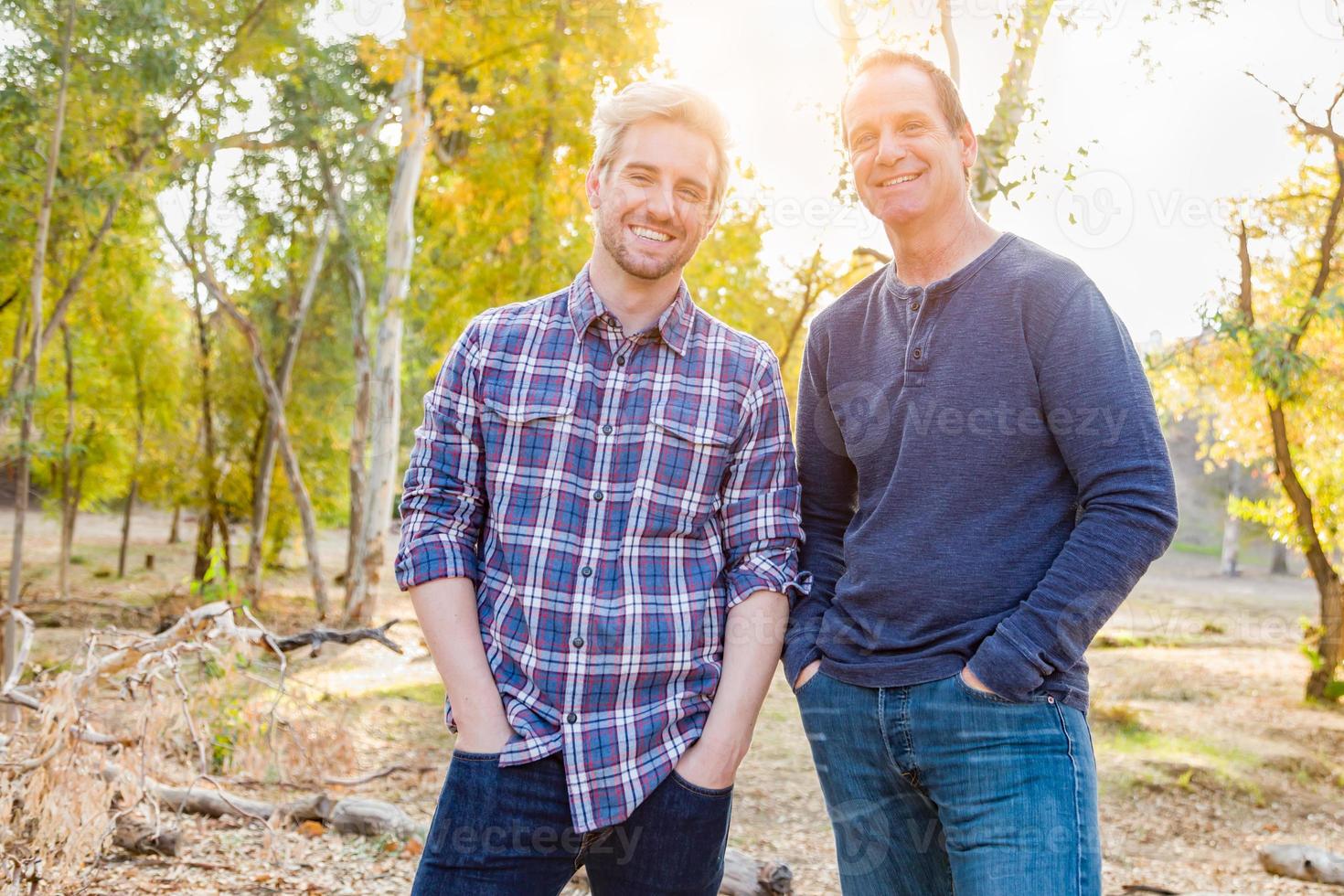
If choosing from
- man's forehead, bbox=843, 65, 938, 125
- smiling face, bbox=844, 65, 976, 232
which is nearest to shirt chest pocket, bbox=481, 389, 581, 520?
smiling face, bbox=844, 65, 976, 232

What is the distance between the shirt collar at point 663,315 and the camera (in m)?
2.16

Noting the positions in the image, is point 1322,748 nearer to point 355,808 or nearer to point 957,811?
point 355,808

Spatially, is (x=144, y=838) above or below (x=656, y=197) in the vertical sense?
below

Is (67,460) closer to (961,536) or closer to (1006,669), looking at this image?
(961,536)

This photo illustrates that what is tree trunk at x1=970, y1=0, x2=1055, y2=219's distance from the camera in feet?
17.6

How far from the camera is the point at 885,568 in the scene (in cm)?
199

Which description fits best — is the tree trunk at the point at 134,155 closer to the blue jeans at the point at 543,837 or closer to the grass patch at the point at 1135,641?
the blue jeans at the point at 543,837

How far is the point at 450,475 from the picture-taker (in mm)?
2109

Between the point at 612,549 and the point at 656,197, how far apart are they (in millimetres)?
681

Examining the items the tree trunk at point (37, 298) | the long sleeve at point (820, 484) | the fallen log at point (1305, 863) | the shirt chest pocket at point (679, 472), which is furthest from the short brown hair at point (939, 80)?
the tree trunk at point (37, 298)

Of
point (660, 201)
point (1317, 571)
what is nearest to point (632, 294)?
point (660, 201)

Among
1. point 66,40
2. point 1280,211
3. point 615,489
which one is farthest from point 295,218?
point 615,489

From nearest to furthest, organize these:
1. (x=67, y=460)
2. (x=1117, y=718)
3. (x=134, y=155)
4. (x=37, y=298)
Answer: (x=37, y=298)
(x=1117, y=718)
(x=134, y=155)
(x=67, y=460)

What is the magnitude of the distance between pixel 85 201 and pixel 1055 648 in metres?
9.33
